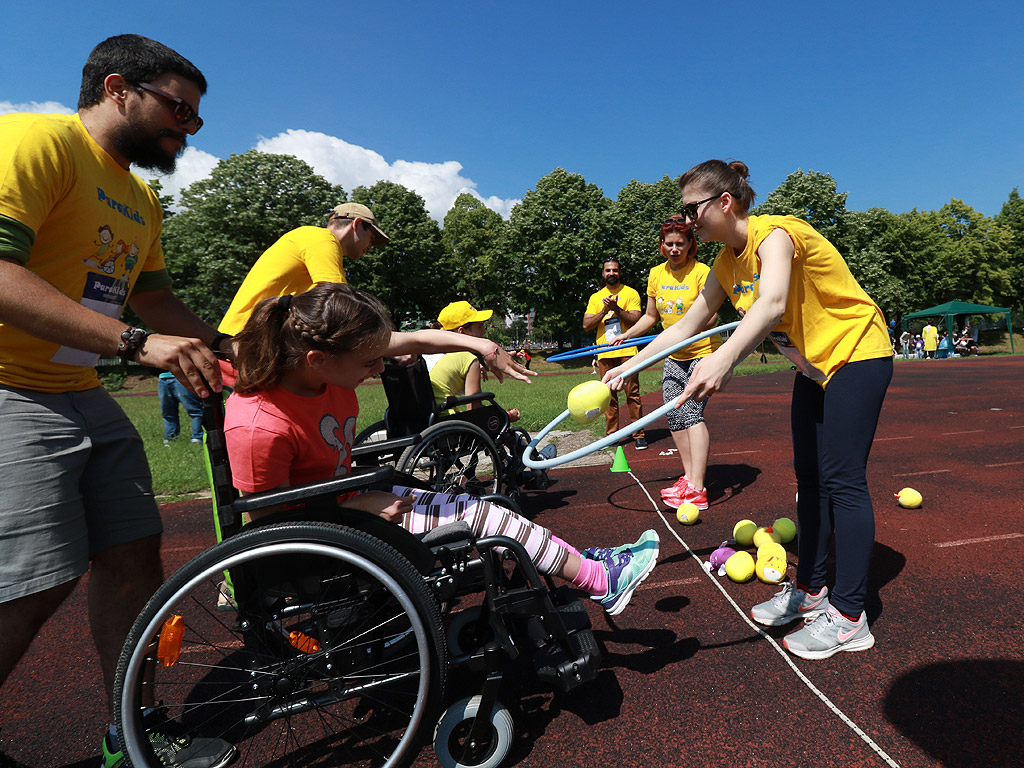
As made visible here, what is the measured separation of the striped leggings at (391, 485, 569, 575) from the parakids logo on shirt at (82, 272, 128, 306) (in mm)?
1279

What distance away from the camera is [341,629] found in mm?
1739

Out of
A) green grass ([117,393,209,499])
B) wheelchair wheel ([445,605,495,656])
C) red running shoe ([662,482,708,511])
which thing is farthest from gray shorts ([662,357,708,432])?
green grass ([117,393,209,499])

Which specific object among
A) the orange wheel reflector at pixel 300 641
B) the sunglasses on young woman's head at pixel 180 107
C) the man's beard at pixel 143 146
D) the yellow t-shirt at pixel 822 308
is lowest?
the orange wheel reflector at pixel 300 641

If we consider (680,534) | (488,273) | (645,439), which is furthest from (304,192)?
(680,534)

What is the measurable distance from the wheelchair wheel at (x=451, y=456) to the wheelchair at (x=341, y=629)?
1691mm

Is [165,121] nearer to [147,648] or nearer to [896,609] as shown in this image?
[147,648]

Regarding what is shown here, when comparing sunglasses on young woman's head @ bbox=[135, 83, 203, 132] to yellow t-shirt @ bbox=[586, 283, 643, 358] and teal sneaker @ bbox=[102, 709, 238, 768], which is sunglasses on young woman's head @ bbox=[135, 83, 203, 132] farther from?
yellow t-shirt @ bbox=[586, 283, 643, 358]

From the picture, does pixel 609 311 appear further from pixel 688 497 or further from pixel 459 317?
pixel 688 497

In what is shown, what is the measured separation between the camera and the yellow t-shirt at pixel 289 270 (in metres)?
2.83

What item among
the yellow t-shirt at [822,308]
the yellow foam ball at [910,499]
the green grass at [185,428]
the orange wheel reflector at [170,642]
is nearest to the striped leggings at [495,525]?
the orange wheel reflector at [170,642]

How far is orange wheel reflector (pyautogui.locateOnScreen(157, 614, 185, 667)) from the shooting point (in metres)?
1.55

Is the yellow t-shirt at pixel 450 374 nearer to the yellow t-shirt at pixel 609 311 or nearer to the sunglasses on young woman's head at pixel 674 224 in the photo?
the sunglasses on young woman's head at pixel 674 224

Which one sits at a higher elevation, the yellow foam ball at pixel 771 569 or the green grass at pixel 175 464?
the green grass at pixel 175 464

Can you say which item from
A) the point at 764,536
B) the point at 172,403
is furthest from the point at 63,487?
the point at 172,403
